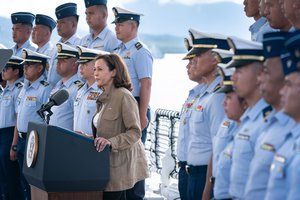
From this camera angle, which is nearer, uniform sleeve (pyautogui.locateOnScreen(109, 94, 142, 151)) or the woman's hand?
the woman's hand

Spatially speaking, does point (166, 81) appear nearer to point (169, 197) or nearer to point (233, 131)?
point (169, 197)

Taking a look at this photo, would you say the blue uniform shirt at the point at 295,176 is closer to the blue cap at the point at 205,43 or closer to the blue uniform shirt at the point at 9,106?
the blue cap at the point at 205,43

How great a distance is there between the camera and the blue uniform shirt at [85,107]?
517 cm

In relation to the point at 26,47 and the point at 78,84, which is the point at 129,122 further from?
the point at 26,47

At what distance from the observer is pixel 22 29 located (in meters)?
7.10

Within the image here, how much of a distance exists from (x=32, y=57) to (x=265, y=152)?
3579 mm

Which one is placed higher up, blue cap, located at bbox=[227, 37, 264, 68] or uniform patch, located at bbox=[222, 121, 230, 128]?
blue cap, located at bbox=[227, 37, 264, 68]

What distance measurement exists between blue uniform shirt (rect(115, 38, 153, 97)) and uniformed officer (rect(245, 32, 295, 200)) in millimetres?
2579

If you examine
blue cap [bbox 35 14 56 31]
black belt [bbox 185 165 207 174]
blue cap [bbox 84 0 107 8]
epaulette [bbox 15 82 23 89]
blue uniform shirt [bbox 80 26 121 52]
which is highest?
blue cap [bbox 84 0 107 8]

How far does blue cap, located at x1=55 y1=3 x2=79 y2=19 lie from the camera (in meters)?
6.41

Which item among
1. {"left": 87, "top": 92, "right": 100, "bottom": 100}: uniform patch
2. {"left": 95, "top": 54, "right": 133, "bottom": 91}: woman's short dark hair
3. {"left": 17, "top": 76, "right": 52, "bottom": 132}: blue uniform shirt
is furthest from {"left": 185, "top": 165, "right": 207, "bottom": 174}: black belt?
{"left": 17, "top": 76, "right": 52, "bottom": 132}: blue uniform shirt

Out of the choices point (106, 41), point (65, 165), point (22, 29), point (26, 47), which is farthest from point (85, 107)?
point (22, 29)

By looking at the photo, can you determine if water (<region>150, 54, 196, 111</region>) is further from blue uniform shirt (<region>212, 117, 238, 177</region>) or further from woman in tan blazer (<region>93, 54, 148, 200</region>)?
blue uniform shirt (<region>212, 117, 238, 177</region>)

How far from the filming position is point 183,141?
438 cm
